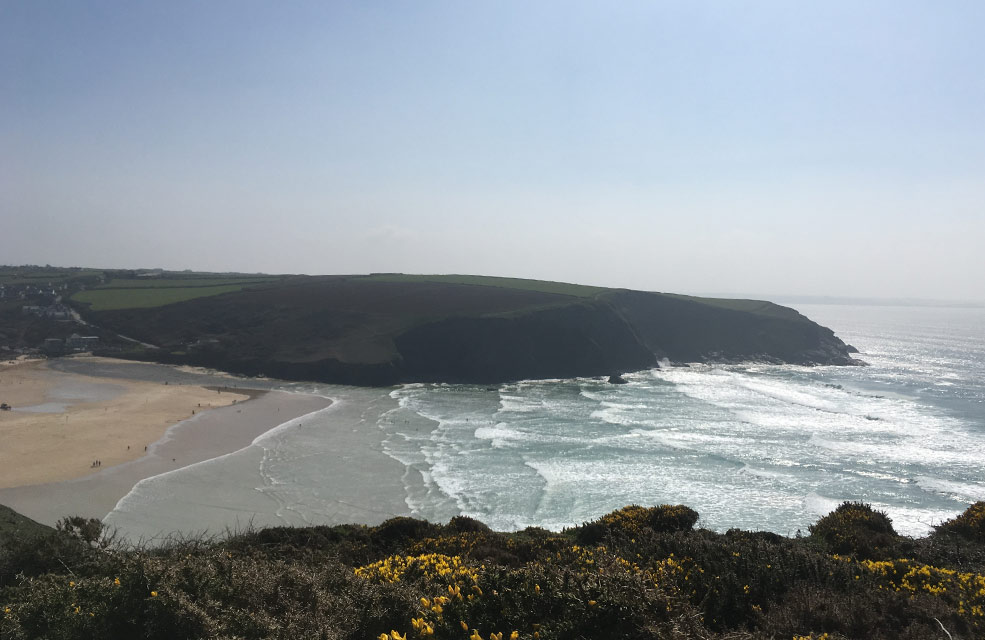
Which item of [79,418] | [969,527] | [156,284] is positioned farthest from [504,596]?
[156,284]

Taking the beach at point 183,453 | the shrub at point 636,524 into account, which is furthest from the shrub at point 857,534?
the beach at point 183,453

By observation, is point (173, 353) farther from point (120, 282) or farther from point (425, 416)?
point (120, 282)

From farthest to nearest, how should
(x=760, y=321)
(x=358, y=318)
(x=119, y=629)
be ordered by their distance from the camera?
1. (x=760, y=321)
2. (x=358, y=318)
3. (x=119, y=629)

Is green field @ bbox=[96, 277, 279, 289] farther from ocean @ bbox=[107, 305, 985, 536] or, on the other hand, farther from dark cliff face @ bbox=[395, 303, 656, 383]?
ocean @ bbox=[107, 305, 985, 536]

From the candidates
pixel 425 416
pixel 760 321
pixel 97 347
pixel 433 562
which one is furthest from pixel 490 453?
pixel 760 321

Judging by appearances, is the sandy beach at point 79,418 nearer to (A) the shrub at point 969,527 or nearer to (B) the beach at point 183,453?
(B) the beach at point 183,453

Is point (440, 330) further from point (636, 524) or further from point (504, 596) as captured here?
point (504, 596)

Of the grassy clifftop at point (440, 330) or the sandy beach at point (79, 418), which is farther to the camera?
the grassy clifftop at point (440, 330)
